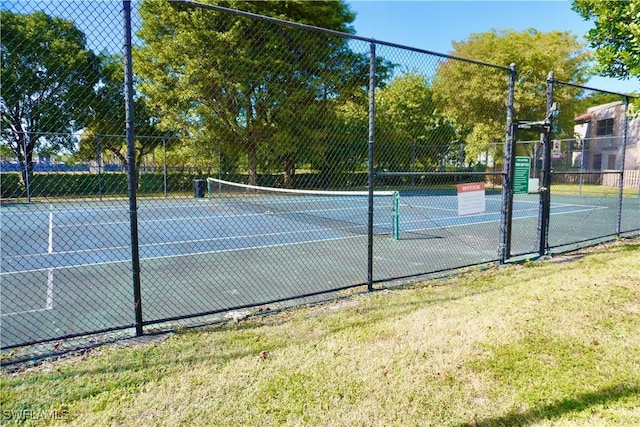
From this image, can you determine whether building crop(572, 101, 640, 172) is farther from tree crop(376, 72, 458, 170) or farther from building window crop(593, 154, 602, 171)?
tree crop(376, 72, 458, 170)

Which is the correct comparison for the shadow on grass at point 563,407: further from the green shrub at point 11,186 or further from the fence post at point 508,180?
the green shrub at point 11,186

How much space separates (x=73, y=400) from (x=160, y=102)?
59.1 ft

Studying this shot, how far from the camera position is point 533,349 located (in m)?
3.17

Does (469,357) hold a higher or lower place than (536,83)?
lower

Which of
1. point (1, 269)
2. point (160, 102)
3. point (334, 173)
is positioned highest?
point (160, 102)

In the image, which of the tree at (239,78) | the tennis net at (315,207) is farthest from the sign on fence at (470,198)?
the tree at (239,78)

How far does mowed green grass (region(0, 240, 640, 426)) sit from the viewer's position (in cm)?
235

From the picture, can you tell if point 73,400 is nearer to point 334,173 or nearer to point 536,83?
point 334,173

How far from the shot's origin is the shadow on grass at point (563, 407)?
229 centimetres

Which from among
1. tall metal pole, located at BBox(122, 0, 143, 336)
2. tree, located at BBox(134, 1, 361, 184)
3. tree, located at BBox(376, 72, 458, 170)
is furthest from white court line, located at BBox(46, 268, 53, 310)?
tree, located at BBox(376, 72, 458, 170)

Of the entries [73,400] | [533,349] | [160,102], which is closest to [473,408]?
[533,349]

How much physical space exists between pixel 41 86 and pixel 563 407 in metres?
15.2

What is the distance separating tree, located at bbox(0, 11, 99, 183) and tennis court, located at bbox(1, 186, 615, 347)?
2426 mm

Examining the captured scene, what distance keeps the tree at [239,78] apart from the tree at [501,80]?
12.9 metres
